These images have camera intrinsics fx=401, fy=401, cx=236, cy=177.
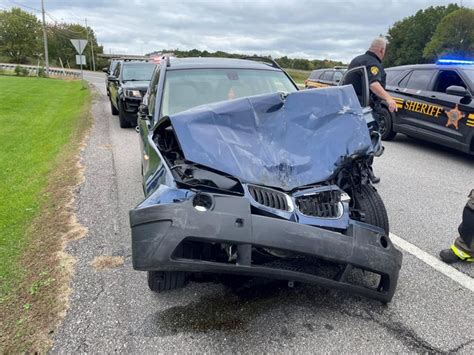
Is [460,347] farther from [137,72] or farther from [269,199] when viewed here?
[137,72]

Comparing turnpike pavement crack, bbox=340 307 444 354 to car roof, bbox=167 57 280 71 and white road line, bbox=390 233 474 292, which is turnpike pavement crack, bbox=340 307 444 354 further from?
car roof, bbox=167 57 280 71

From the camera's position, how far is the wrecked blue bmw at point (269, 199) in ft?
7.13

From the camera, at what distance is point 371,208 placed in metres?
3.01

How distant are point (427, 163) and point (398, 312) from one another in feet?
16.5

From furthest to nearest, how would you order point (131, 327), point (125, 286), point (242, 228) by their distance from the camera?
point (125, 286)
point (131, 327)
point (242, 228)

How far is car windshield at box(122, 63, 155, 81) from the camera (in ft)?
36.4

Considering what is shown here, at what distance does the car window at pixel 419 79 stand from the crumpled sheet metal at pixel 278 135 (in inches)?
210

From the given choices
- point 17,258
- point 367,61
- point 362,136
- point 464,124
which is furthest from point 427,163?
point 17,258

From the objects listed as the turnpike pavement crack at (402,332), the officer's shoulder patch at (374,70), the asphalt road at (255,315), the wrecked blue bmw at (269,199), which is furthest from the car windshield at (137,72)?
the turnpike pavement crack at (402,332)

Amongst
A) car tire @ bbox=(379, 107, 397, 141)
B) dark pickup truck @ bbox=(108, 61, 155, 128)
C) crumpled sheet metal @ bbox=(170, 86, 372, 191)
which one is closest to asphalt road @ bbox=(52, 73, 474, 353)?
crumpled sheet metal @ bbox=(170, 86, 372, 191)

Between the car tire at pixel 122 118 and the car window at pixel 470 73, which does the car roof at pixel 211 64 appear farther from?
the car tire at pixel 122 118

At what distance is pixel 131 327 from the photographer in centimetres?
254

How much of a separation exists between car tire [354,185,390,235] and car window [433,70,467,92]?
17.4 ft

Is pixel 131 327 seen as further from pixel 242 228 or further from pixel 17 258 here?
pixel 17 258
